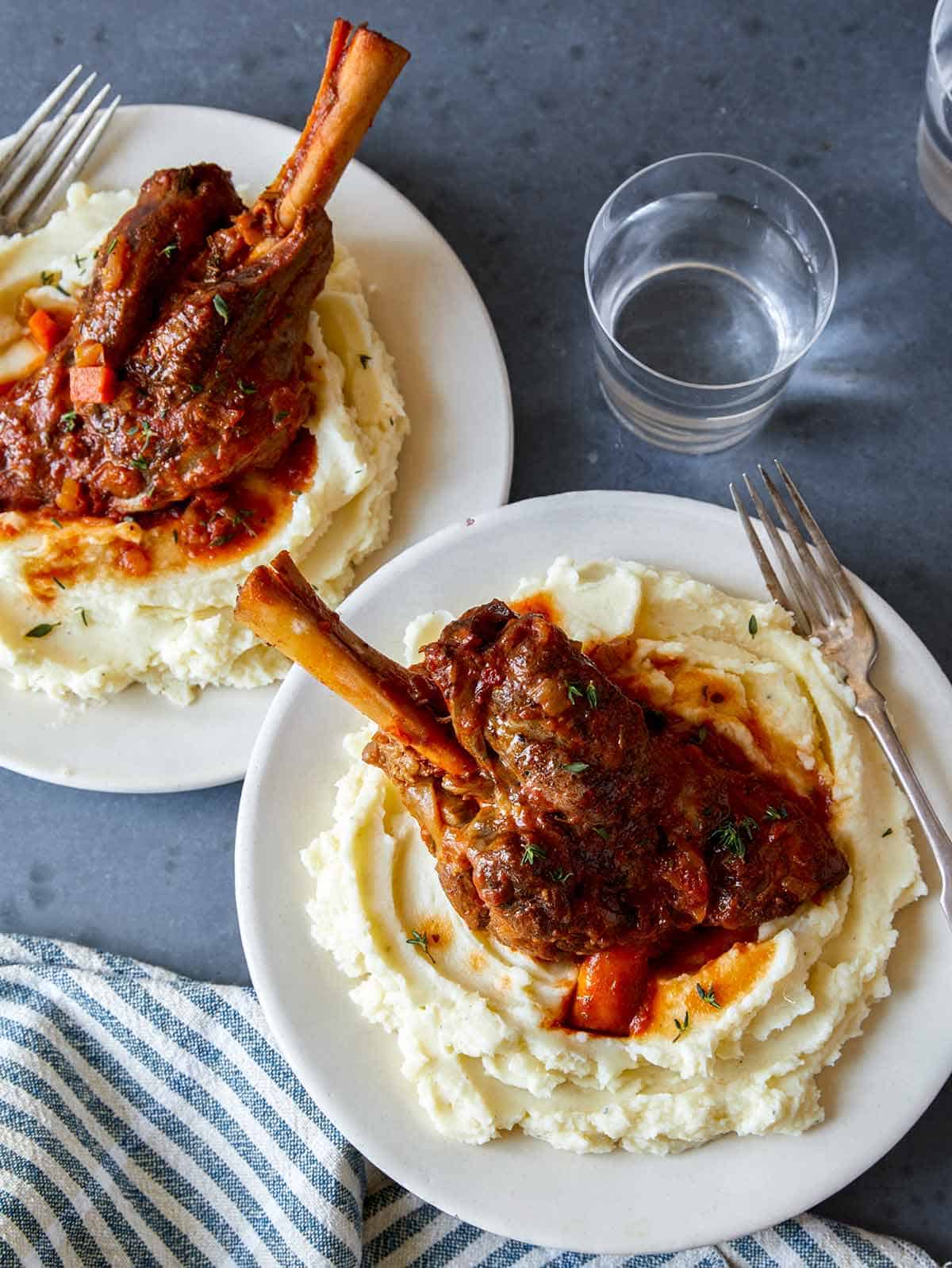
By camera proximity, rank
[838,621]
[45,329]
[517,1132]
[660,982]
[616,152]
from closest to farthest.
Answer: [660,982]
[517,1132]
[838,621]
[45,329]
[616,152]

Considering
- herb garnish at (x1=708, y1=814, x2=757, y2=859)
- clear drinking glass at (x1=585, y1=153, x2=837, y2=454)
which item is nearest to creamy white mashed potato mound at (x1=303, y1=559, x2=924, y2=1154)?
herb garnish at (x1=708, y1=814, x2=757, y2=859)

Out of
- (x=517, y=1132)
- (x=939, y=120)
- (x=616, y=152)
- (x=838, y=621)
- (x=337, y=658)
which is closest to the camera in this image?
(x=337, y=658)

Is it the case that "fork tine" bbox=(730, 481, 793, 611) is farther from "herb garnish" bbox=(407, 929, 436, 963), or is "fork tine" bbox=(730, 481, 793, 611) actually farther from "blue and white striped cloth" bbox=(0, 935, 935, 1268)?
"blue and white striped cloth" bbox=(0, 935, 935, 1268)

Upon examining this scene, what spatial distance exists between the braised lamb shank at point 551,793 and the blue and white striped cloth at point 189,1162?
1537 millimetres

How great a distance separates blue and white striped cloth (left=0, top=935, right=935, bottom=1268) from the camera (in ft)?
15.9

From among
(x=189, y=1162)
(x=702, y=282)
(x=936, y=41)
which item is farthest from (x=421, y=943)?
(x=936, y=41)

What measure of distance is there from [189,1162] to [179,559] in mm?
2374

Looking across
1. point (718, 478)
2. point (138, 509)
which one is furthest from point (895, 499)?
point (138, 509)

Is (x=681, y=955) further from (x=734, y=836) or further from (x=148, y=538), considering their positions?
(x=148, y=538)

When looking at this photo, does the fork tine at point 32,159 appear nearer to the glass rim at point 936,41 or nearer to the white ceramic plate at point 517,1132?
the white ceramic plate at point 517,1132

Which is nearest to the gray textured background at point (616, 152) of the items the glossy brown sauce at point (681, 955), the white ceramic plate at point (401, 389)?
the white ceramic plate at point (401, 389)

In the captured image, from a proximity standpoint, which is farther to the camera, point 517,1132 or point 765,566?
point 765,566

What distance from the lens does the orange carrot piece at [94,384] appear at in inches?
189

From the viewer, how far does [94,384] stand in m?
4.81
